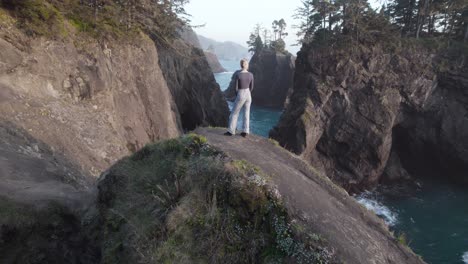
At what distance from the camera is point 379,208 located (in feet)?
94.3

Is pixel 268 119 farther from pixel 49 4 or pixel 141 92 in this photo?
pixel 49 4

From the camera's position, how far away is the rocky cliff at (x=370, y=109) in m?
33.0

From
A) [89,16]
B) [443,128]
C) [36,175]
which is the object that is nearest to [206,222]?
[36,175]

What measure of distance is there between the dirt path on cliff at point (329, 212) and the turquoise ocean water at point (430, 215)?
15.8 meters

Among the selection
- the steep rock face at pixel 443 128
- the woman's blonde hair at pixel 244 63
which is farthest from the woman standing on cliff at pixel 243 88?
the steep rock face at pixel 443 128

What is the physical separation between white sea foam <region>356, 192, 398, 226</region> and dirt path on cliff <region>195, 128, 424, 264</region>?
1943cm

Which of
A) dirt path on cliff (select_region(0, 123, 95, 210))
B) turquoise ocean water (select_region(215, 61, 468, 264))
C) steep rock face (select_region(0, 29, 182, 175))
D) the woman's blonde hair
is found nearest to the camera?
dirt path on cliff (select_region(0, 123, 95, 210))

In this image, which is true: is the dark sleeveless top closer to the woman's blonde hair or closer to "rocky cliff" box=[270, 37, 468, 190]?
the woman's blonde hair

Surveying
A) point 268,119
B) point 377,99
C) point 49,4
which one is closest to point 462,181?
point 377,99

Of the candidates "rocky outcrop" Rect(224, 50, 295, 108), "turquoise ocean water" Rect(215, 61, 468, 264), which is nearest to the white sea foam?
"turquoise ocean water" Rect(215, 61, 468, 264)

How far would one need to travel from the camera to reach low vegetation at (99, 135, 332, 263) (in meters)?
5.33

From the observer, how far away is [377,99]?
33.1 metres

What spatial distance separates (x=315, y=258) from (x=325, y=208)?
6.32 ft

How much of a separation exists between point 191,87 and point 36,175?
28947 mm
